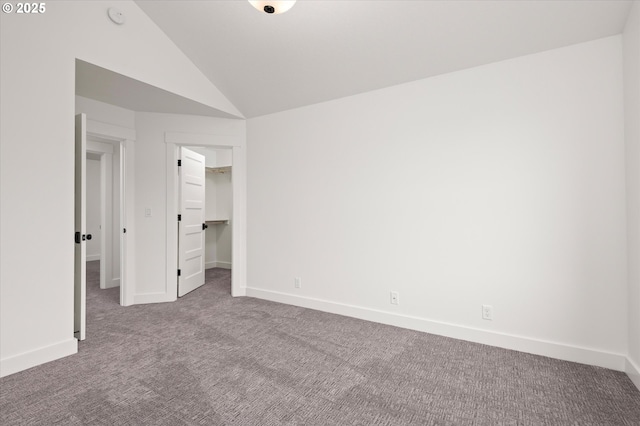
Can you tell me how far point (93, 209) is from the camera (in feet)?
24.8

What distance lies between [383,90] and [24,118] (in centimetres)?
321

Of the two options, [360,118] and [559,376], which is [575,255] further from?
[360,118]

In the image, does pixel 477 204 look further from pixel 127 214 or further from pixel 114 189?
pixel 114 189

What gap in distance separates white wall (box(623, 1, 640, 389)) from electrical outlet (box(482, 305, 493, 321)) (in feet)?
2.99

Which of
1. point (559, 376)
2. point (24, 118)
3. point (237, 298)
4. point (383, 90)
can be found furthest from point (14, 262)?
point (559, 376)

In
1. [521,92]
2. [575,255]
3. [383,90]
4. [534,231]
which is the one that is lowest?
[575,255]

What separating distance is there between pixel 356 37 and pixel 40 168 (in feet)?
9.65

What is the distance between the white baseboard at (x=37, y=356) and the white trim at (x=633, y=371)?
428 centimetres

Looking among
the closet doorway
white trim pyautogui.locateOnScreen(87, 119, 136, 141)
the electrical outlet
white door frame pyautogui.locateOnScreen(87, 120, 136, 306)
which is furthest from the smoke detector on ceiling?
the electrical outlet

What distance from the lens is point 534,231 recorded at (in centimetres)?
265

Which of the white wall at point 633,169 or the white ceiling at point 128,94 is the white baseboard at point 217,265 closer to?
the white ceiling at point 128,94

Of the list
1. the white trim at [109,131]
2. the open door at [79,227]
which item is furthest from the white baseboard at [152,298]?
the white trim at [109,131]

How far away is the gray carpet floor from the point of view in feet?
5.98

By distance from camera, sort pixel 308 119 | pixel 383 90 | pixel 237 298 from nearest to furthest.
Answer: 1. pixel 383 90
2. pixel 308 119
3. pixel 237 298
